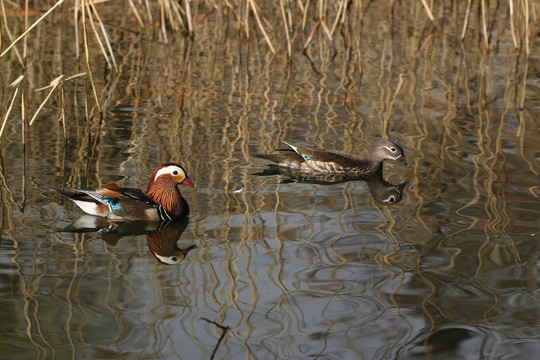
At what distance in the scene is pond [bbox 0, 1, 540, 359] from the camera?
15.8 ft

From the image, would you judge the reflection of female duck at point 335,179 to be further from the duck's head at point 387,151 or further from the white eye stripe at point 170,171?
the white eye stripe at point 170,171

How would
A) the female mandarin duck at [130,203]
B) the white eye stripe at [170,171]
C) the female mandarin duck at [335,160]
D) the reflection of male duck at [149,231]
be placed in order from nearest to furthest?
the reflection of male duck at [149,231]
the female mandarin duck at [130,203]
the white eye stripe at [170,171]
the female mandarin duck at [335,160]

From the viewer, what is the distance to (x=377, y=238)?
6324mm

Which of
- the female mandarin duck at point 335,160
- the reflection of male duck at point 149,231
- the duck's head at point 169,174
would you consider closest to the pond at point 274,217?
the reflection of male duck at point 149,231

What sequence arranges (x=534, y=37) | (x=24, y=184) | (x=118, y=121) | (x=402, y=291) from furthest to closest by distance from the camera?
1. (x=534, y=37)
2. (x=118, y=121)
3. (x=24, y=184)
4. (x=402, y=291)

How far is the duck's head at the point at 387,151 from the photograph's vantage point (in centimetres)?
815

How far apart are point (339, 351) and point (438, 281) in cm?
126

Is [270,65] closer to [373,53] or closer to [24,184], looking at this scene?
[373,53]

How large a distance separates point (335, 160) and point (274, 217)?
1607 mm

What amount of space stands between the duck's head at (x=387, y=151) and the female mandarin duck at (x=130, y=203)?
7.97 ft

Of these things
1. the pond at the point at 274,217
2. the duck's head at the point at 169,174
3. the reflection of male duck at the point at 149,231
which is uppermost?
the duck's head at the point at 169,174

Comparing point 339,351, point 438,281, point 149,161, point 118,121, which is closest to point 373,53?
point 118,121

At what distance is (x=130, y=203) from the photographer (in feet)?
21.6

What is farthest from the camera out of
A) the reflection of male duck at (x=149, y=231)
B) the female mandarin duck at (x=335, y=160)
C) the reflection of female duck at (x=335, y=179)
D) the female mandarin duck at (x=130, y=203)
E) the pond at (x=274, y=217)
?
the female mandarin duck at (x=335, y=160)
